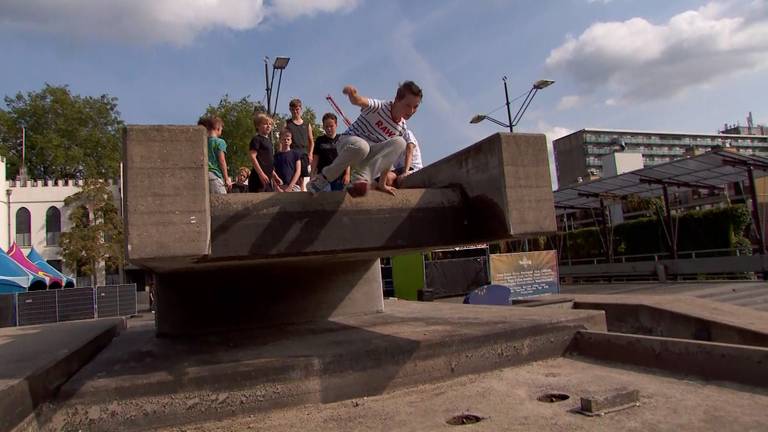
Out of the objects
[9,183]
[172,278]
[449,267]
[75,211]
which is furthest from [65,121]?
[172,278]

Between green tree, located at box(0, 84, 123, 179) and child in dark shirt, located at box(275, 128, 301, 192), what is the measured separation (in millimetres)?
44827

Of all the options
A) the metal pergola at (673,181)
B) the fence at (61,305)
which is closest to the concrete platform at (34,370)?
the fence at (61,305)

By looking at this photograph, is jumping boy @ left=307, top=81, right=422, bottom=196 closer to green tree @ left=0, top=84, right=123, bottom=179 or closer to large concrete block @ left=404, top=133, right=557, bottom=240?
large concrete block @ left=404, top=133, right=557, bottom=240

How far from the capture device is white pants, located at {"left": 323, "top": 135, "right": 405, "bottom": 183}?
461 centimetres

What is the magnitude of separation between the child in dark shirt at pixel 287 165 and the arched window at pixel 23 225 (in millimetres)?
36065

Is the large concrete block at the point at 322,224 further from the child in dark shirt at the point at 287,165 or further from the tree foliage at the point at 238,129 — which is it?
the tree foliage at the point at 238,129

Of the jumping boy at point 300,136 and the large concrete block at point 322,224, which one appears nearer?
the large concrete block at point 322,224

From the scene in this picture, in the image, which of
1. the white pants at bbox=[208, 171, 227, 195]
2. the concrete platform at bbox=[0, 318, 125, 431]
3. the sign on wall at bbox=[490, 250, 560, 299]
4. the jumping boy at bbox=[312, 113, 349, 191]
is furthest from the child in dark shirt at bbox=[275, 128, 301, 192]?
the sign on wall at bbox=[490, 250, 560, 299]

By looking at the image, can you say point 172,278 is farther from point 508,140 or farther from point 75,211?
point 75,211

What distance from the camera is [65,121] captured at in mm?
Result: 47094

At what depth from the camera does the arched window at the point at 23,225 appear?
3562 cm

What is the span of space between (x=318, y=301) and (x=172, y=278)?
6.67 feet

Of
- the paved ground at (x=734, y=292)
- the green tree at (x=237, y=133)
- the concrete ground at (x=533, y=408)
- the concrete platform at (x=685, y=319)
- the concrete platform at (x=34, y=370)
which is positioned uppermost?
the green tree at (x=237, y=133)

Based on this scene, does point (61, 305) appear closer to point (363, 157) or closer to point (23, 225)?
point (363, 157)
